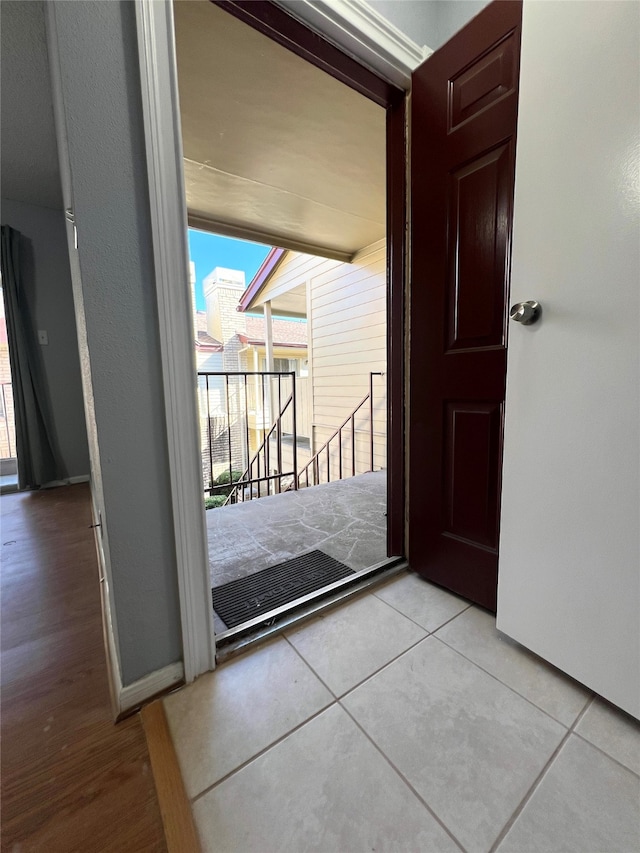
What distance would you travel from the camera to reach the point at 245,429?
4.05 meters

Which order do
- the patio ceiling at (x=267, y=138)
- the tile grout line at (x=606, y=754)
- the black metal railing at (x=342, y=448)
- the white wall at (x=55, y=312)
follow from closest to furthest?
the tile grout line at (x=606, y=754)
the patio ceiling at (x=267, y=138)
the white wall at (x=55, y=312)
the black metal railing at (x=342, y=448)

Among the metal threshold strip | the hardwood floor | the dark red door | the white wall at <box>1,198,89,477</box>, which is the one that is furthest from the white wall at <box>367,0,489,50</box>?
the white wall at <box>1,198,89,477</box>

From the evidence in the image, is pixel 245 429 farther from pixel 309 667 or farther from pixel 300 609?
pixel 309 667

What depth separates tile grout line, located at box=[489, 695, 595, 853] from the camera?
24.0 inches

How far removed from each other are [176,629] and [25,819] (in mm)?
387

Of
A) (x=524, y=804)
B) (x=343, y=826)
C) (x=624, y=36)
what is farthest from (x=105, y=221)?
(x=524, y=804)

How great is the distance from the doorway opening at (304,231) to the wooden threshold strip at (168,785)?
0.88 ft

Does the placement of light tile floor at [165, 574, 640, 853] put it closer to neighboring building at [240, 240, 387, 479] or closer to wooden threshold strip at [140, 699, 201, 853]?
wooden threshold strip at [140, 699, 201, 853]

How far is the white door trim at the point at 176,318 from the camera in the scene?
77 cm

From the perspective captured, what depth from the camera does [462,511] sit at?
125cm

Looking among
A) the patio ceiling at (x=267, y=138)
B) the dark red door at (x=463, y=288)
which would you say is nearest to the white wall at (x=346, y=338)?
the patio ceiling at (x=267, y=138)

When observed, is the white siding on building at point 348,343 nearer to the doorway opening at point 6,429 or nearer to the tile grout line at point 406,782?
the tile grout line at point 406,782

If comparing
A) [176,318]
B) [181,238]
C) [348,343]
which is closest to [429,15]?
[181,238]

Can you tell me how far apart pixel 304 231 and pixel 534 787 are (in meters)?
3.93
